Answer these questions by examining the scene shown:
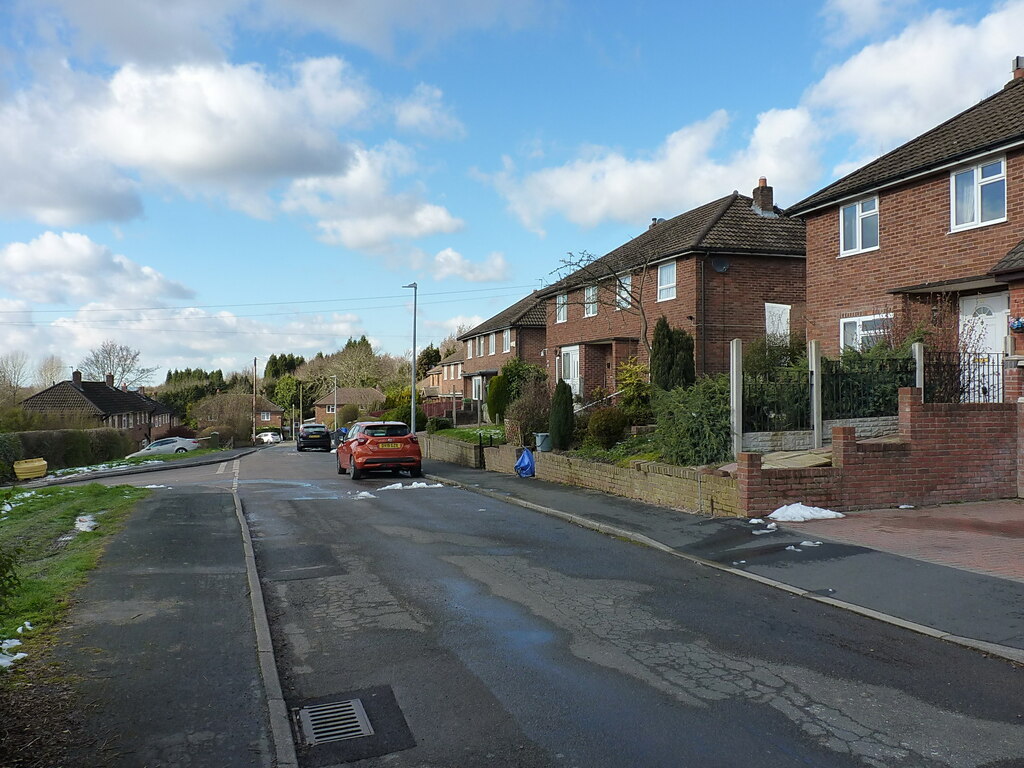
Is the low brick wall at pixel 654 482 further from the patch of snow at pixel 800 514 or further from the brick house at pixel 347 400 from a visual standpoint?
the brick house at pixel 347 400

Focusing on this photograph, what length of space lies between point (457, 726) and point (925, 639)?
3986mm

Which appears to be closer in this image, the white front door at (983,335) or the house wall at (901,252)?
the white front door at (983,335)

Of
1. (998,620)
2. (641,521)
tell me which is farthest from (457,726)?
(641,521)

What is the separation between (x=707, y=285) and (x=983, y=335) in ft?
35.2

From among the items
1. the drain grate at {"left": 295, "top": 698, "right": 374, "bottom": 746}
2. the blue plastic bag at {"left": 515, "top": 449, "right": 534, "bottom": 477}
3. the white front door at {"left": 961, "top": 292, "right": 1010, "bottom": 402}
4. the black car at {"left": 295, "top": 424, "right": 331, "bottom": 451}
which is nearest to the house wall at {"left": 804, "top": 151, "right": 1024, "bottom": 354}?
the white front door at {"left": 961, "top": 292, "right": 1010, "bottom": 402}

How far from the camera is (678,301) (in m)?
26.5

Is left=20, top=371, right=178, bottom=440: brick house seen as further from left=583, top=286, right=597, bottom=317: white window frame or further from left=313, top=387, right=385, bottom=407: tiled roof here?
left=583, top=286, right=597, bottom=317: white window frame

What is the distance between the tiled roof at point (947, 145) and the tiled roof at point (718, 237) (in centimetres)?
463

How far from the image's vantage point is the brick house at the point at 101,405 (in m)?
62.4

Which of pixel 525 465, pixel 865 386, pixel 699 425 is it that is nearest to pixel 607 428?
pixel 525 465

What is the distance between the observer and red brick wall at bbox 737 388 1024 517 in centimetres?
1154

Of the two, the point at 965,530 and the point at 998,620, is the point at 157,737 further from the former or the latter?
the point at 965,530

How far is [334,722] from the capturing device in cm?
459

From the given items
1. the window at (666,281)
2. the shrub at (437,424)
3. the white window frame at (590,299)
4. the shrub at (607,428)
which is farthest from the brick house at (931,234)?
the shrub at (437,424)
